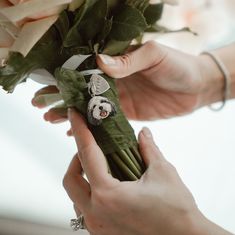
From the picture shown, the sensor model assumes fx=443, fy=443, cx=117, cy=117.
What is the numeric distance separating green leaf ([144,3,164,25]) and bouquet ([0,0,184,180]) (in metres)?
0.02

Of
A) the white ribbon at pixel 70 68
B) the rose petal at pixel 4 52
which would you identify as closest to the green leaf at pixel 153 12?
the white ribbon at pixel 70 68

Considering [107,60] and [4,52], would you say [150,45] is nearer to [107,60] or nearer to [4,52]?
[107,60]

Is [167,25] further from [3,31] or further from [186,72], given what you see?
[3,31]

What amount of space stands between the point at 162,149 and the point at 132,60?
0.33m

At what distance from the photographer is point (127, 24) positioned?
26.1 inches

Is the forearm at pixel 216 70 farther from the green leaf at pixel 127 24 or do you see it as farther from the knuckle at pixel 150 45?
the green leaf at pixel 127 24

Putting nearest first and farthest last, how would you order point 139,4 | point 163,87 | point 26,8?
1. point 26,8
2. point 139,4
3. point 163,87

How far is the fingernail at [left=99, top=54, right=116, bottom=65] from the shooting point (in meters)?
0.67

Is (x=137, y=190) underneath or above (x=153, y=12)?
underneath

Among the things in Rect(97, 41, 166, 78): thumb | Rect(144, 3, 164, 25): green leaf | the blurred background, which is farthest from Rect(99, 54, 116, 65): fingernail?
the blurred background

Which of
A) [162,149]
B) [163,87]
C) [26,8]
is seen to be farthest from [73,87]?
[162,149]

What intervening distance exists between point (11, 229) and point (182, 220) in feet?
1.57

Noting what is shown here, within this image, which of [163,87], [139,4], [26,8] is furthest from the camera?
[163,87]

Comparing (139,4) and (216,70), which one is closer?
(139,4)
